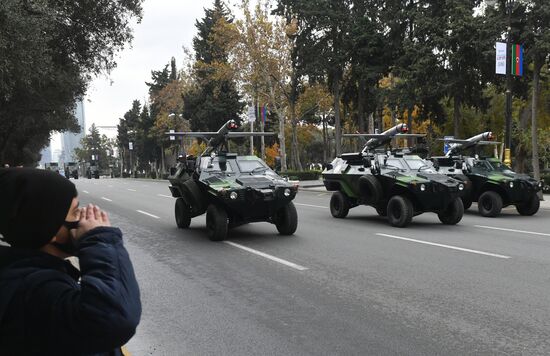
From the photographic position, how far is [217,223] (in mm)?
10250

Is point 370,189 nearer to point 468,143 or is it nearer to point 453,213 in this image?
point 453,213

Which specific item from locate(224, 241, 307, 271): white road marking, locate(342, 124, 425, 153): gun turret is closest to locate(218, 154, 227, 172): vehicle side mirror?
locate(224, 241, 307, 271): white road marking

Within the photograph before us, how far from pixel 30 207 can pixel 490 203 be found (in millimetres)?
14780

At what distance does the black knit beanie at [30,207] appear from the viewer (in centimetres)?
168

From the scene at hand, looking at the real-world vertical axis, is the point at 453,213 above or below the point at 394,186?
below

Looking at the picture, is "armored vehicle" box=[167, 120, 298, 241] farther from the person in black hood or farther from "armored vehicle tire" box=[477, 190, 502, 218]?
the person in black hood

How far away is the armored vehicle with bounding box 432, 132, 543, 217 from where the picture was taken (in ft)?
47.3

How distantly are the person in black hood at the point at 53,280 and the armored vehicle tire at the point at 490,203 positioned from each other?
14310mm

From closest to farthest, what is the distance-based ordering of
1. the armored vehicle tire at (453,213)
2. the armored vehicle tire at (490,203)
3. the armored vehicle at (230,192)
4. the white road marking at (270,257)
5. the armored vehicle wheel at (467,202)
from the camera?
1. the white road marking at (270,257)
2. the armored vehicle at (230,192)
3. the armored vehicle tire at (453,213)
4. the armored vehicle tire at (490,203)
5. the armored vehicle wheel at (467,202)

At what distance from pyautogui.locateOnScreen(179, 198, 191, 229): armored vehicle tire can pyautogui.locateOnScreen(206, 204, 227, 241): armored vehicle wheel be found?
2302 millimetres

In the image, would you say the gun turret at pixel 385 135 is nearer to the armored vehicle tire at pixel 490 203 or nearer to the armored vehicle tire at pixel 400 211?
the armored vehicle tire at pixel 400 211

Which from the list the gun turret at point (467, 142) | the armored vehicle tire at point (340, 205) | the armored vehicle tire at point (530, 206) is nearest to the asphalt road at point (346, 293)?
the armored vehicle tire at point (340, 205)

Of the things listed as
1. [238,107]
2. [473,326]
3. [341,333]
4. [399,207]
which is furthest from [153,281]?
[238,107]

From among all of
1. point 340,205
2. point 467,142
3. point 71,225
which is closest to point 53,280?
point 71,225
